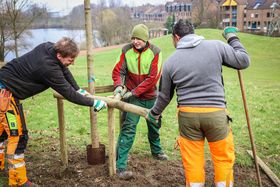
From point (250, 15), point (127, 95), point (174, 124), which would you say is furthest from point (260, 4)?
point (127, 95)

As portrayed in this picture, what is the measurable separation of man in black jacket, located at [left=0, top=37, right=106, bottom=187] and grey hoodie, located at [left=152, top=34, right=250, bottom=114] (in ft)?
3.81

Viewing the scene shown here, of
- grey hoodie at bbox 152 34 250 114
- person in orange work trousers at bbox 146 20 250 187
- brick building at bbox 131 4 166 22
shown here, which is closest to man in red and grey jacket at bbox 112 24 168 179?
person in orange work trousers at bbox 146 20 250 187

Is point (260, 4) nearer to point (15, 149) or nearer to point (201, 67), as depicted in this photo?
point (201, 67)

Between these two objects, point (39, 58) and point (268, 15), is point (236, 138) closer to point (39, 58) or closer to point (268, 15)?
point (39, 58)

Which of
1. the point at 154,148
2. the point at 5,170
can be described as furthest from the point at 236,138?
the point at 5,170

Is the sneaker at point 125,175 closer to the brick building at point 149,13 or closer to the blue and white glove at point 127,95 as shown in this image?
the blue and white glove at point 127,95

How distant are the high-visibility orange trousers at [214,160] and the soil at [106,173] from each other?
106cm

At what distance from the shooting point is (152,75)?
4.95 meters

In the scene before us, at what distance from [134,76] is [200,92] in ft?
5.36

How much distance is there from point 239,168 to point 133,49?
2581 mm

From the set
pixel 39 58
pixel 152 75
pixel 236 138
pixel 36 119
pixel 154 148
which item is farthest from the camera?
pixel 36 119

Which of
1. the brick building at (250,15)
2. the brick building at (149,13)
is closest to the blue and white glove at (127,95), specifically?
the brick building at (250,15)

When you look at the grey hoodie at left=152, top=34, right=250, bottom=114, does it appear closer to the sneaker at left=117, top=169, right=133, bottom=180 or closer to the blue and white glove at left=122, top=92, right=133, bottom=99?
the blue and white glove at left=122, top=92, right=133, bottom=99

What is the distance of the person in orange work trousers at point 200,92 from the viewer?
11.7ft
